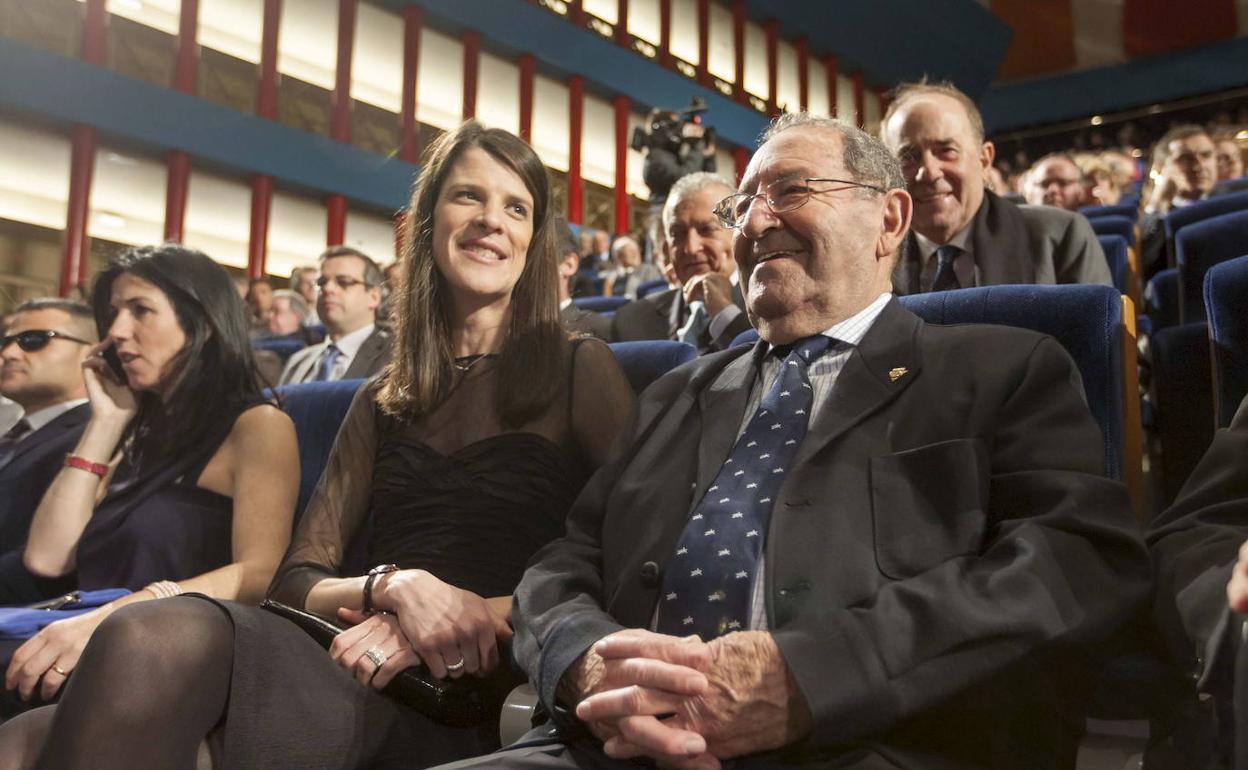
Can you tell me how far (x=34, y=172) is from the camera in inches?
223

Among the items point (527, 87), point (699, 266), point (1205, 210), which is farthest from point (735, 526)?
point (527, 87)

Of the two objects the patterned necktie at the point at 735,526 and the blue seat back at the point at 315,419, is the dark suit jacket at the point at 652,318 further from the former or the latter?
the patterned necktie at the point at 735,526

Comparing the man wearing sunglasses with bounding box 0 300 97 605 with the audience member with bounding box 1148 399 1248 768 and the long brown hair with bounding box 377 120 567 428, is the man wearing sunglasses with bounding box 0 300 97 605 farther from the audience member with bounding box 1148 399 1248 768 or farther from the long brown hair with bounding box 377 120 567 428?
the audience member with bounding box 1148 399 1248 768

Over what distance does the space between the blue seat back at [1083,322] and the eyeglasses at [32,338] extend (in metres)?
1.58

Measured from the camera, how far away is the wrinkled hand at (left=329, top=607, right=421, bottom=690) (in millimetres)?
943

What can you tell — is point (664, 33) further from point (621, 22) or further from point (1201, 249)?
point (1201, 249)

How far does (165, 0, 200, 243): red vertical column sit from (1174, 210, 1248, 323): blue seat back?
217 inches

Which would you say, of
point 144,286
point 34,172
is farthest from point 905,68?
point 144,286

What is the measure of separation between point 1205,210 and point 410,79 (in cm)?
575

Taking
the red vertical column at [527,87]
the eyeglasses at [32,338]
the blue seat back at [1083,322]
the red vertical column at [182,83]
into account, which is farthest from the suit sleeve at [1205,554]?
the red vertical column at [527,87]

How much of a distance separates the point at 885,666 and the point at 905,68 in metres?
10.6

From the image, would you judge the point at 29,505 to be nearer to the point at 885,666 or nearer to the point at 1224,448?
the point at 885,666

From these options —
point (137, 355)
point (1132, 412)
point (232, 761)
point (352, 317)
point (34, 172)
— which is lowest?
point (232, 761)

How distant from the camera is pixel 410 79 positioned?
7.12 metres
